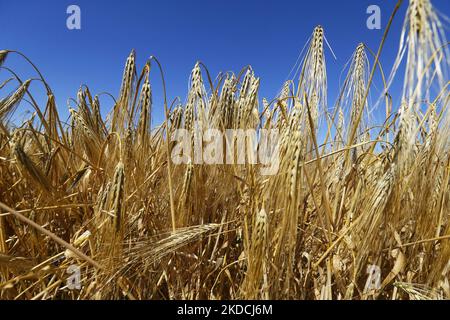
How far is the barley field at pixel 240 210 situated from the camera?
558 millimetres

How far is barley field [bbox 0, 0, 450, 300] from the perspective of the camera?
558mm

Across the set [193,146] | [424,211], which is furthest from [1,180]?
[424,211]

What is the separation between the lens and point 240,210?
85 cm

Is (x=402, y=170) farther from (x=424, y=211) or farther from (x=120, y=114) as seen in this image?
(x=120, y=114)

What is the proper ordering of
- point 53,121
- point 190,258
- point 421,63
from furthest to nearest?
point 53,121, point 190,258, point 421,63

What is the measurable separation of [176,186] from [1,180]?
0.51 meters

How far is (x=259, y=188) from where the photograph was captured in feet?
2.37

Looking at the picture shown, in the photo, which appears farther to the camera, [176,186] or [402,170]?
[176,186]

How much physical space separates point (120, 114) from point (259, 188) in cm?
41
